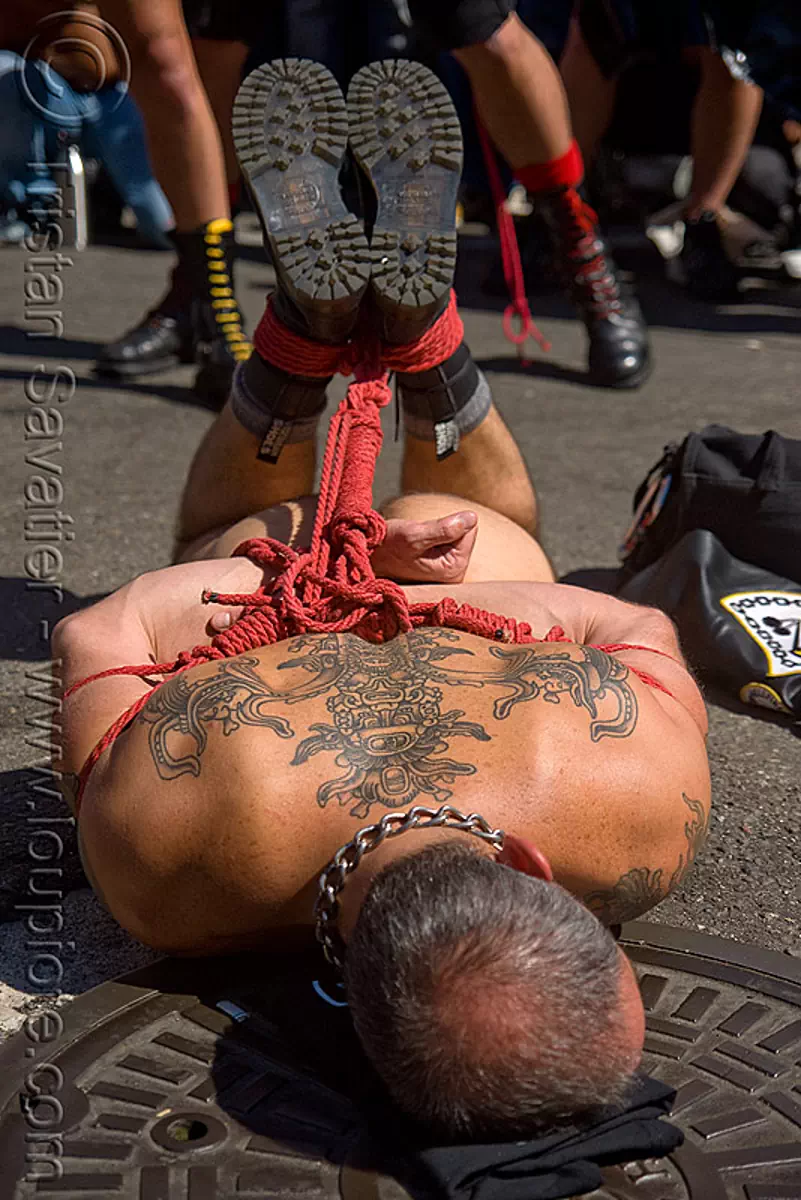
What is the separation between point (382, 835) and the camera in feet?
5.34

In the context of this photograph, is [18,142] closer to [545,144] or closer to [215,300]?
[215,300]

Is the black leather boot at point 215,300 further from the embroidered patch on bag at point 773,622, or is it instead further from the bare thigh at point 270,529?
the embroidered patch on bag at point 773,622

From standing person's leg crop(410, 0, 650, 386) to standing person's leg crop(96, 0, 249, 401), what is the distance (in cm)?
64

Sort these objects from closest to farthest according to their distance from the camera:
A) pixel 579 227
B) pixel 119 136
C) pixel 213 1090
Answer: pixel 213 1090 < pixel 579 227 < pixel 119 136

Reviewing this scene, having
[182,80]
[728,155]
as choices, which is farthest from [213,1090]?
[728,155]

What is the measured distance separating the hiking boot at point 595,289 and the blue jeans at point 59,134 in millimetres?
1237

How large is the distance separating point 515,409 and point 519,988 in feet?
11.3

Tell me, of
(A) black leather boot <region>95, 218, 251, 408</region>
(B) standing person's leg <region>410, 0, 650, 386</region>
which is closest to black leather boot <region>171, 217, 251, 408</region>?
(A) black leather boot <region>95, 218, 251, 408</region>

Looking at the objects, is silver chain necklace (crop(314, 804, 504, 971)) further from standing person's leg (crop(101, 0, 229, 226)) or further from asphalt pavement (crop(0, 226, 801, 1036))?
standing person's leg (crop(101, 0, 229, 226))

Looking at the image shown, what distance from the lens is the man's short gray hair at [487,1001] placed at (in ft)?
4.57

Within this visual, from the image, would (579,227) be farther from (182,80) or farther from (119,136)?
(119,136)

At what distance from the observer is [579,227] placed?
437 centimetres

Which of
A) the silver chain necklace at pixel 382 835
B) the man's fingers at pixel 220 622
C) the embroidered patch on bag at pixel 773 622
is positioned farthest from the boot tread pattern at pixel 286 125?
the silver chain necklace at pixel 382 835

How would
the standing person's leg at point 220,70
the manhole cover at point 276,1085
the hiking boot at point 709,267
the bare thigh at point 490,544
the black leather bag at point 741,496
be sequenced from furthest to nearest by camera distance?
the hiking boot at point 709,267
the standing person's leg at point 220,70
the black leather bag at point 741,496
the bare thigh at point 490,544
the manhole cover at point 276,1085
